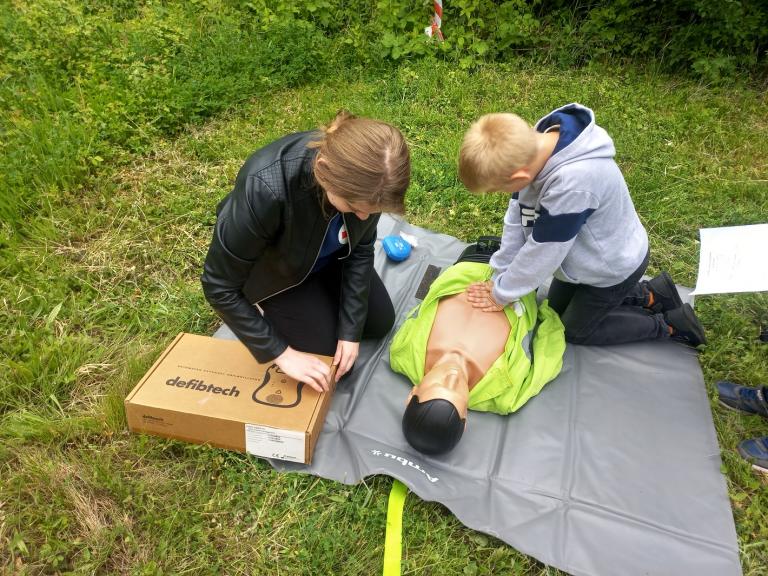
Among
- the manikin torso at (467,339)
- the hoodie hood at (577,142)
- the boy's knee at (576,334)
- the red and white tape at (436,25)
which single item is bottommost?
the boy's knee at (576,334)

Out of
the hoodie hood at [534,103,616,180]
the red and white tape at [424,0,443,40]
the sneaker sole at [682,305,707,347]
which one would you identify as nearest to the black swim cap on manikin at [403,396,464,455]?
the hoodie hood at [534,103,616,180]

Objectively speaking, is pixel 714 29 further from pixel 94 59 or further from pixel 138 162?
pixel 94 59

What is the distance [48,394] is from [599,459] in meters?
2.82

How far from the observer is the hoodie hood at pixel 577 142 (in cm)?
218

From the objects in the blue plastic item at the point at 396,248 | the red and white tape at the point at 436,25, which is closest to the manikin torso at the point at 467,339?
the blue plastic item at the point at 396,248

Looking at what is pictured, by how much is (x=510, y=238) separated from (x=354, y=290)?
90 cm

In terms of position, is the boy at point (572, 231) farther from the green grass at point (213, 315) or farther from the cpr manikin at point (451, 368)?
the green grass at point (213, 315)

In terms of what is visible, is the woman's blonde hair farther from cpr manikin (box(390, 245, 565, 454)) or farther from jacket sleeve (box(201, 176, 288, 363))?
cpr manikin (box(390, 245, 565, 454))

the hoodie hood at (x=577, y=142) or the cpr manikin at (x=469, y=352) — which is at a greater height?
the hoodie hood at (x=577, y=142)

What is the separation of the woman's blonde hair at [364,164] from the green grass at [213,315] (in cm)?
138

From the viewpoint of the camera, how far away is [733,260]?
2666 mm

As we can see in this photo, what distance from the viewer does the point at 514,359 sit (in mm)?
2672

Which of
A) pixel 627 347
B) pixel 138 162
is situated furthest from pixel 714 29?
pixel 138 162

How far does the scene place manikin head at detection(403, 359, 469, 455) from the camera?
2246 millimetres
